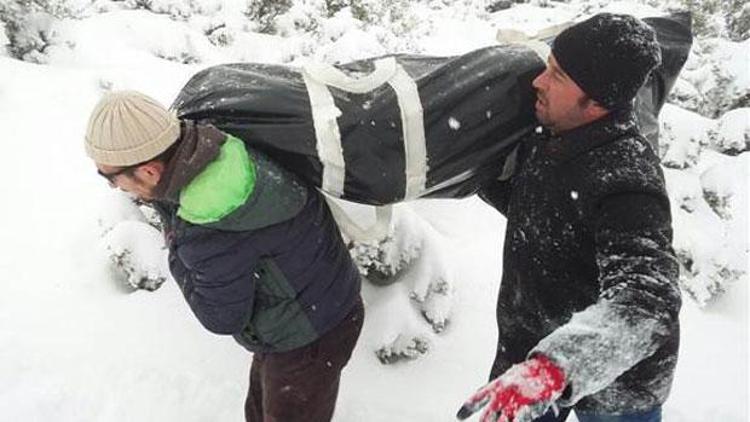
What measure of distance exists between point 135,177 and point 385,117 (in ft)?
2.19

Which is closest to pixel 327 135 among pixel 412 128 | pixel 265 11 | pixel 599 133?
pixel 412 128

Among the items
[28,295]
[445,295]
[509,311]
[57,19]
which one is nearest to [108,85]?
[57,19]

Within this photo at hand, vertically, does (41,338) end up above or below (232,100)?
below

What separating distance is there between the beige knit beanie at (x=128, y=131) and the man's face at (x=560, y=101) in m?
0.97

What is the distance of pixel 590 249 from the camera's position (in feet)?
5.52

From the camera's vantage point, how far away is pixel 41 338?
297 centimetres

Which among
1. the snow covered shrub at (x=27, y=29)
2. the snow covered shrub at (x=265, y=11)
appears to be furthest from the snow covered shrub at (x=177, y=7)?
the snow covered shrub at (x=27, y=29)

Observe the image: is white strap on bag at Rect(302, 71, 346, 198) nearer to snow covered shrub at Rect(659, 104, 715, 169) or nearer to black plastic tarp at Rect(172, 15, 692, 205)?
black plastic tarp at Rect(172, 15, 692, 205)

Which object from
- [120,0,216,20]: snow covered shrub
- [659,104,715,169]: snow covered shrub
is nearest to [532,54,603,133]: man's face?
[659,104,715,169]: snow covered shrub

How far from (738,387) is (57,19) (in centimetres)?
495

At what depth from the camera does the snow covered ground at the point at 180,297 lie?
2896 millimetres

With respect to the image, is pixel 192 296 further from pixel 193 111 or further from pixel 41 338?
pixel 41 338

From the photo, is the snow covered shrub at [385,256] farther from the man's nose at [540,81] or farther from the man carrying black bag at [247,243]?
the man's nose at [540,81]

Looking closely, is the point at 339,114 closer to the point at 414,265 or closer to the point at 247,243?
the point at 247,243
